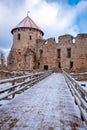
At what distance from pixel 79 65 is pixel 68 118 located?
45773 millimetres

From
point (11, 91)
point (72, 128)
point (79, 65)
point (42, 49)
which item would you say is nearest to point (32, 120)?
point (72, 128)

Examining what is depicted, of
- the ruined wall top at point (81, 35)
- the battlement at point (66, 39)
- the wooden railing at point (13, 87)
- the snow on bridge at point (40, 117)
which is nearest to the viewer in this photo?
the snow on bridge at point (40, 117)

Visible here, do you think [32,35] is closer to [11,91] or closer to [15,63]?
[15,63]

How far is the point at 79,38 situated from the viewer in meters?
51.6

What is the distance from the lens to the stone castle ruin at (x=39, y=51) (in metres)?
52.4

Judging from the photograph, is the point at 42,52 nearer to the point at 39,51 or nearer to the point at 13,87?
the point at 39,51

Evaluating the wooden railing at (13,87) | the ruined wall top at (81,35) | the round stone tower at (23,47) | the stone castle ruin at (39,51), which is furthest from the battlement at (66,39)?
the wooden railing at (13,87)

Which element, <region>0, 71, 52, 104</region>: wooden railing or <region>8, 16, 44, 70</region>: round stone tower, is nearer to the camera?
<region>0, 71, 52, 104</region>: wooden railing

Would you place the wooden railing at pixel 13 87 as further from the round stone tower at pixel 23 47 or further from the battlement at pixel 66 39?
the round stone tower at pixel 23 47

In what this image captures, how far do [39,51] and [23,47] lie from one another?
13.1 ft

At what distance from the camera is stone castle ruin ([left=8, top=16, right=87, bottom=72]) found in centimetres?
5238

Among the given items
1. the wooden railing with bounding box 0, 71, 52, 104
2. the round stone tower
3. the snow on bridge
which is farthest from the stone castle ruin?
the snow on bridge

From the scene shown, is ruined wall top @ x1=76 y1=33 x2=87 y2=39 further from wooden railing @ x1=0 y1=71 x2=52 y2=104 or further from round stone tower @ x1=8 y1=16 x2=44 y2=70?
wooden railing @ x1=0 y1=71 x2=52 y2=104

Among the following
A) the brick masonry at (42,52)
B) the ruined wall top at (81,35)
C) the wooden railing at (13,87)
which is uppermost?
the ruined wall top at (81,35)
